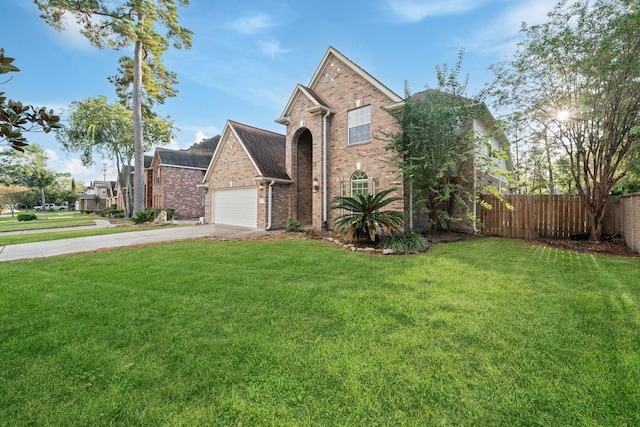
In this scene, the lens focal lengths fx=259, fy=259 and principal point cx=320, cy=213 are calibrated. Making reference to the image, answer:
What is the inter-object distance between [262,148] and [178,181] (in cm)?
1244

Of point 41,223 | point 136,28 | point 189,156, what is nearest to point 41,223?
point 41,223

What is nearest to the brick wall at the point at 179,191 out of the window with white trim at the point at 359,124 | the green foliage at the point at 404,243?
the window with white trim at the point at 359,124

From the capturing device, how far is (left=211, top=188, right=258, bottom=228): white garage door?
48.0ft

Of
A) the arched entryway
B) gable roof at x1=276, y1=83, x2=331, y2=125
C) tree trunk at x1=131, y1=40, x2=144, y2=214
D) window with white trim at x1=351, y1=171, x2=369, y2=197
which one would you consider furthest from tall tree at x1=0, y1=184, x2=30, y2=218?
window with white trim at x1=351, y1=171, x2=369, y2=197

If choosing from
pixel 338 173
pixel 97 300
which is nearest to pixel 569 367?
pixel 97 300

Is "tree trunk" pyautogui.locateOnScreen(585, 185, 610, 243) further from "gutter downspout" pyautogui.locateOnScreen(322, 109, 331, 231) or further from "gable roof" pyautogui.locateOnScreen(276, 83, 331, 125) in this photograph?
"gable roof" pyautogui.locateOnScreen(276, 83, 331, 125)

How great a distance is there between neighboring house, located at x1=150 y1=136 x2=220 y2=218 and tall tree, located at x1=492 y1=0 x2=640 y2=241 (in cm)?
2367

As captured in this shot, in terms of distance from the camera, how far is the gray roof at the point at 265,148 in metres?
14.2

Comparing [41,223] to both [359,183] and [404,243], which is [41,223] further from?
[404,243]

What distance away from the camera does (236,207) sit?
15.8 meters

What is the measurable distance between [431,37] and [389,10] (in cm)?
211

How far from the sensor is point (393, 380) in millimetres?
2229

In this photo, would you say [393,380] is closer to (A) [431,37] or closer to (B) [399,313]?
(B) [399,313]

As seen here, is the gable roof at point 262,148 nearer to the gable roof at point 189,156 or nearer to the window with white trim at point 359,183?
the window with white trim at point 359,183
